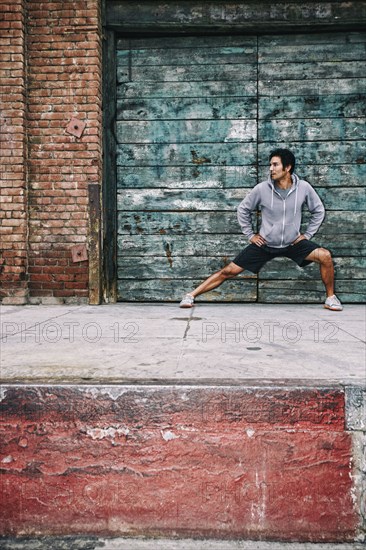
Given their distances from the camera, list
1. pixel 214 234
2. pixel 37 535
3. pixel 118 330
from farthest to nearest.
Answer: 1. pixel 214 234
2. pixel 118 330
3. pixel 37 535

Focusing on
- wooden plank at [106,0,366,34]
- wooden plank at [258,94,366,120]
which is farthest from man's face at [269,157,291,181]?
wooden plank at [106,0,366,34]

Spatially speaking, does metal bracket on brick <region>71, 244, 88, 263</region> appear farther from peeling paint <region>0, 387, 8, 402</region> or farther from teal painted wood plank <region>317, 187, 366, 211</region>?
peeling paint <region>0, 387, 8, 402</region>

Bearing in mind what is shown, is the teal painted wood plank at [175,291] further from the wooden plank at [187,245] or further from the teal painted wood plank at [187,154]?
the teal painted wood plank at [187,154]

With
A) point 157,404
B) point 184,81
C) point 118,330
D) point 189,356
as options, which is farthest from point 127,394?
point 184,81

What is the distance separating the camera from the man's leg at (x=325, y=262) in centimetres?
384

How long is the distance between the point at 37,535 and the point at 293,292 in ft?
11.1

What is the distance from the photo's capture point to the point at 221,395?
5.24 feet

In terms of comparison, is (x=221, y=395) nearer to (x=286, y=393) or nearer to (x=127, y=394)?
(x=286, y=393)

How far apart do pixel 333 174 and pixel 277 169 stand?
33.1 inches

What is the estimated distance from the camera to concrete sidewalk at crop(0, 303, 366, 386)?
1.71 m

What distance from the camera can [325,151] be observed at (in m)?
4.38

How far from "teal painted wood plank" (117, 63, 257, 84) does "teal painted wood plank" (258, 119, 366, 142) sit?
1.77ft

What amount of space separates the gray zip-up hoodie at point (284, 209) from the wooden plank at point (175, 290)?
681 mm

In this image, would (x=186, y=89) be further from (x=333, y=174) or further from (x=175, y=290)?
(x=175, y=290)
